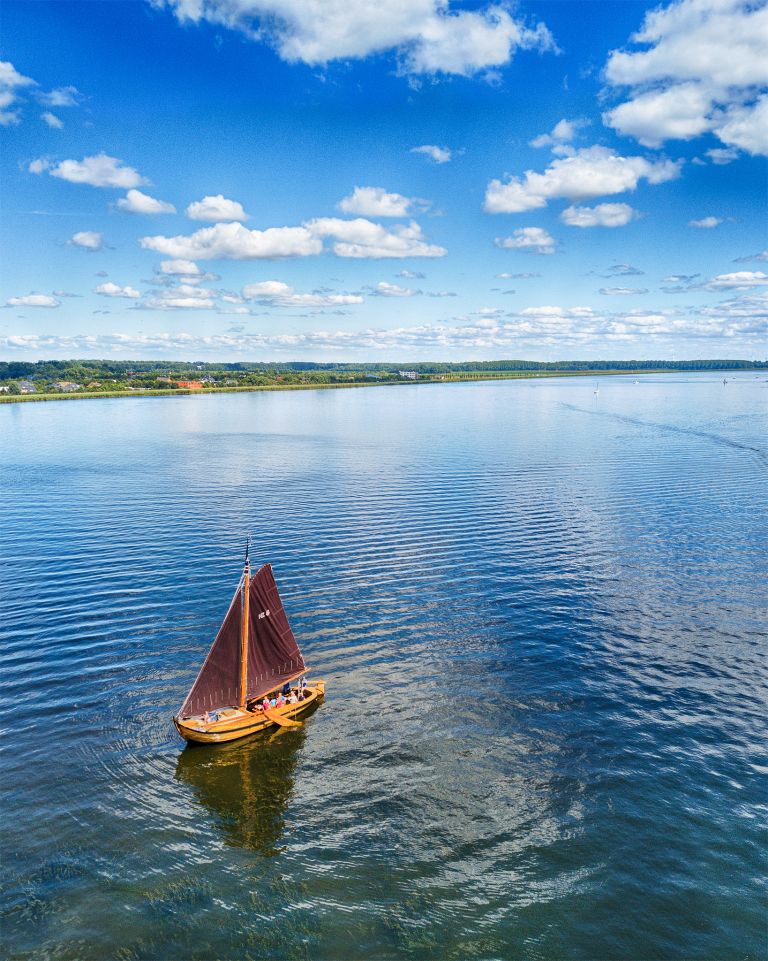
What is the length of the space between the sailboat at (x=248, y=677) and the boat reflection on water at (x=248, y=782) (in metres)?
0.81

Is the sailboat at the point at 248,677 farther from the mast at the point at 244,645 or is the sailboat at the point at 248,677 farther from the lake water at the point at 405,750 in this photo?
the lake water at the point at 405,750

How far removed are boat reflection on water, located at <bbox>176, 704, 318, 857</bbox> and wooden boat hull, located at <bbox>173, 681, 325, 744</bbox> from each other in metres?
0.55

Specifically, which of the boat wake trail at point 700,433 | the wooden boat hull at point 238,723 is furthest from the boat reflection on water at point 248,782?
the boat wake trail at point 700,433

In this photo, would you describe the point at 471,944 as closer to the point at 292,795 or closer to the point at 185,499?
the point at 292,795

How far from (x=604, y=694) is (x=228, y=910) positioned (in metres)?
24.3

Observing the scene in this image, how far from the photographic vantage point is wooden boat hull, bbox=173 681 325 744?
110 ft

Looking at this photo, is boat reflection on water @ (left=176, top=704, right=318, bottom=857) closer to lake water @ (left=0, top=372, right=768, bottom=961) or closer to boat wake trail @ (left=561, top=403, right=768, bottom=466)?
lake water @ (left=0, top=372, right=768, bottom=961)

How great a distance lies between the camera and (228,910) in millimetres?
23984

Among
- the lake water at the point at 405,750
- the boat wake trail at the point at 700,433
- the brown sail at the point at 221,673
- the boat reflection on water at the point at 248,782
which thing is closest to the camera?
the lake water at the point at 405,750

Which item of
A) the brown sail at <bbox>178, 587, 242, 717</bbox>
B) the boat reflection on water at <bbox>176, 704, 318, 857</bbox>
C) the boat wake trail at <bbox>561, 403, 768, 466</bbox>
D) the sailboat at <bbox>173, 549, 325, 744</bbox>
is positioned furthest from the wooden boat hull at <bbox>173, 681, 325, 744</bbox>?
the boat wake trail at <bbox>561, 403, 768, 466</bbox>

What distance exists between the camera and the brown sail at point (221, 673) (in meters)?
35.0

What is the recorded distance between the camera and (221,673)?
36469 millimetres

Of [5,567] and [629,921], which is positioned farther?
[5,567]

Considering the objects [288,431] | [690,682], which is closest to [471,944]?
[690,682]
